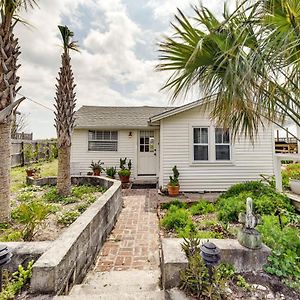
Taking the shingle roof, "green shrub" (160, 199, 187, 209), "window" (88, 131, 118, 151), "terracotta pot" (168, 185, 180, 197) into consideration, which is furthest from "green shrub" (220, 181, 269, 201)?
"window" (88, 131, 118, 151)

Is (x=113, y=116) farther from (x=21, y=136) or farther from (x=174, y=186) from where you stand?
(x=21, y=136)

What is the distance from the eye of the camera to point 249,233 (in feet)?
8.27

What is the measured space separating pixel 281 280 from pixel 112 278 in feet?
6.78

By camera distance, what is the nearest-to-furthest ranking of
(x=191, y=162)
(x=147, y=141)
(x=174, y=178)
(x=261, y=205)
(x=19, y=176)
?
(x=261, y=205) → (x=174, y=178) → (x=191, y=162) → (x=19, y=176) → (x=147, y=141)

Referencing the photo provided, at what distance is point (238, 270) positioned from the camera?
244 centimetres

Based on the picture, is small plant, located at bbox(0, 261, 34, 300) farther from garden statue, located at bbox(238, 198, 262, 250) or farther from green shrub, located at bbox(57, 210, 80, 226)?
garden statue, located at bbox(238, 198, 262, 250)

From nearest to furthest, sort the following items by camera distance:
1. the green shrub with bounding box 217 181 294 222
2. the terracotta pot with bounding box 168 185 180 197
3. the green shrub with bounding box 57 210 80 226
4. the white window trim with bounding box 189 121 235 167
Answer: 1. the green shrub with bounding box 57 210 80 226
2. the green shrub with bounding box 217 181 294 222
3. the terracotta pot with bounding box 168 185 180 197
4. the white window trim with bounding box 189 121 235 167

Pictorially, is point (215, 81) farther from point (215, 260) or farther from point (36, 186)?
point (36, 186)

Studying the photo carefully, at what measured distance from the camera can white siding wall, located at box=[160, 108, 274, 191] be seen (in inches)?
343

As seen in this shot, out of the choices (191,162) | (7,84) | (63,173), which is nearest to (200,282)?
(7,84)

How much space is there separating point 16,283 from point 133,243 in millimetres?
2406

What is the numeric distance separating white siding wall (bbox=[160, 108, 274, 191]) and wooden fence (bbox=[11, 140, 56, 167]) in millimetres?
11316

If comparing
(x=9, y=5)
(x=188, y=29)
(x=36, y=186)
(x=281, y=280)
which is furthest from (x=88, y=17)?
(x=281, y=280)

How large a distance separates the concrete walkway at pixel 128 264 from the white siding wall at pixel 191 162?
9.04ft
